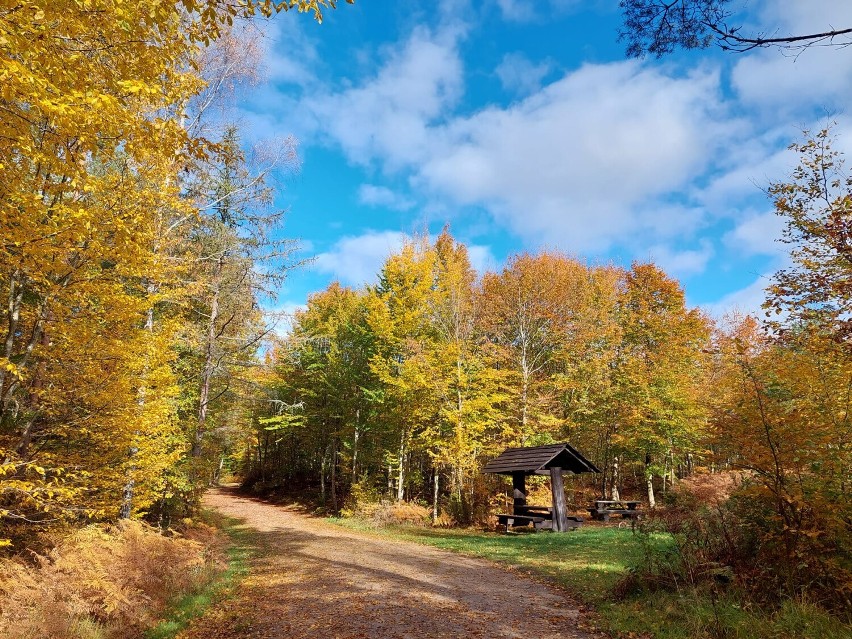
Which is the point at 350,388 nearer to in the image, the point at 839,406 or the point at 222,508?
the point at 222,508

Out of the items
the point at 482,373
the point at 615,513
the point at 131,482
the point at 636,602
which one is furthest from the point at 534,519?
the point at 131,482

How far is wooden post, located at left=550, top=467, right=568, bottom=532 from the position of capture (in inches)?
597

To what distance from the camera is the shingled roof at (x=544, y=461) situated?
1506 centimetres

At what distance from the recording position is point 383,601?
7086 millimetres

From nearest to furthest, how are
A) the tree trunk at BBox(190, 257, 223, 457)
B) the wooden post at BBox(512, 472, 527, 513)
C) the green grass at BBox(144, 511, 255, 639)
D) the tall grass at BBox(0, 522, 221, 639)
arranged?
the tall grass at BBox(0, 522, 221, 639), the green grass at BBox(144, 511, 255, 639), the tree trunk at BBox(190, 257, 223, 457), the wooden post at BBox(512, 472, 527, 513)

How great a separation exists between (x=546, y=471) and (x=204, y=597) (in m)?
10.8

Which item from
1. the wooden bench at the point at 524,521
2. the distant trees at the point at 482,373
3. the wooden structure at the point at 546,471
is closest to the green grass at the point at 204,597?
the distant trees at the point at 482,373

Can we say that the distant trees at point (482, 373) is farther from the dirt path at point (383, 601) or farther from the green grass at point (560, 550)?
the dirt path at point (383, 601)

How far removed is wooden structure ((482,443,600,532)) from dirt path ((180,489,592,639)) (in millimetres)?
4721

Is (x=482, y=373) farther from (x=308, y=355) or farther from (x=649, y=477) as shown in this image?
(x=649, y=477)

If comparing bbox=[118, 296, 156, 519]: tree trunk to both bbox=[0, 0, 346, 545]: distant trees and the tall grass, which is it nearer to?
bbox=[0, 0, 346, 545]: distant trees

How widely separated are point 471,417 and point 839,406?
1357cm

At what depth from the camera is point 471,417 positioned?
18781 mm

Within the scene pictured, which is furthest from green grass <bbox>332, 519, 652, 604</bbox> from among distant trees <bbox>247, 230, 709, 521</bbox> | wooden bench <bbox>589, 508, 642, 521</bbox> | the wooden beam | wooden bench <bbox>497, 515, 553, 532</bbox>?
wooden bench <bbox>589, 508, 642, 521</bbox>
